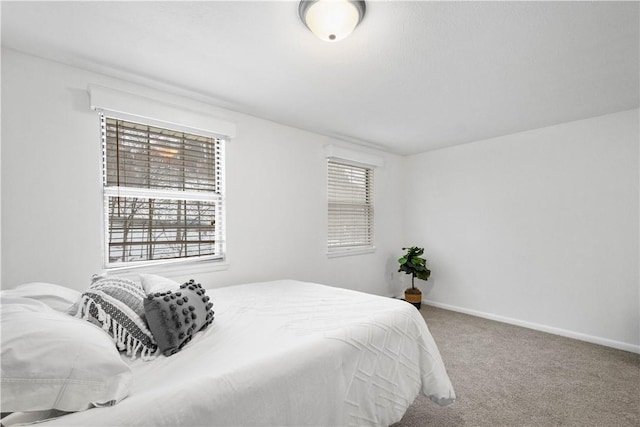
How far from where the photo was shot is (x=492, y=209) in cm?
398

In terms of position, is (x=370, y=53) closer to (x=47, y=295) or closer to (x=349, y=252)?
(x=47, y=295)

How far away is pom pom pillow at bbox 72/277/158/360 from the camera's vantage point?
1354mm

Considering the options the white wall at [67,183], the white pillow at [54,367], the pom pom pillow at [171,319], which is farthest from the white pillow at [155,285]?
A: the white wall at [67,183]

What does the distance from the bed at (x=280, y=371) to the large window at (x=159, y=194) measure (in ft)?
2.67

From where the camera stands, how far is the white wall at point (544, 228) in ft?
10.1

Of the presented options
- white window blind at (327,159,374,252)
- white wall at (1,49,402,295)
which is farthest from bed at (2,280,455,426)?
white window blind at (327,159,374,252)

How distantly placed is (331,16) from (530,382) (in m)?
2.92

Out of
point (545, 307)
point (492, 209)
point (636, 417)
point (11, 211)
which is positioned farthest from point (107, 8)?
point (545, 307)

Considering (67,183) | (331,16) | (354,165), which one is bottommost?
(67,183)

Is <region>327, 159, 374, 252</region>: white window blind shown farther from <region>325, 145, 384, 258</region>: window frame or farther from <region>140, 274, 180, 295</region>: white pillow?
<region>140, 274, 180, 295</region>: white pillow

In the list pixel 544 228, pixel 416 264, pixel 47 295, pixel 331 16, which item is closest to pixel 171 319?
pixel 47 295

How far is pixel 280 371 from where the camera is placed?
4.20ft

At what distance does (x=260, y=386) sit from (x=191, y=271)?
1.76 metres

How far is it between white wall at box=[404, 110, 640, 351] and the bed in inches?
98.0
